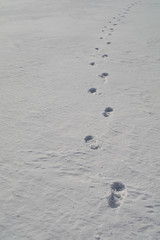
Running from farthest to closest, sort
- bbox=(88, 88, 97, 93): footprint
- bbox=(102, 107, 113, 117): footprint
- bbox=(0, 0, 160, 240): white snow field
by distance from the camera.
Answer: bbox=(88, 88, 97, 93): footprint
bbox=(102, 107, 113, 117): footprint
bbox=(0, 0, 160, 240): white snow field

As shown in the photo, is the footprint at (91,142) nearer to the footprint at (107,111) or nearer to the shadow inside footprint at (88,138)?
the shadow inside footprint at (88,138)

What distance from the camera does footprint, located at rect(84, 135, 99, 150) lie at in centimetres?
192

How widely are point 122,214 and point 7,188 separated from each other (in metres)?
0.78

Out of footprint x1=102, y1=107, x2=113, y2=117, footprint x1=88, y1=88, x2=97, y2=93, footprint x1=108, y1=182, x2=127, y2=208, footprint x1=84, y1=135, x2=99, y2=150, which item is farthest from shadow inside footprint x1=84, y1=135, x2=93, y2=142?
footprint x1=88, y1=88, x2=97, y2=93

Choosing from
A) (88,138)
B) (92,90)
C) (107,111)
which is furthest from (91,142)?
(92,90)

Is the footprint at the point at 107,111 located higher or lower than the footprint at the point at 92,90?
lower

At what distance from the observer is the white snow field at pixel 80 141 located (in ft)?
4.55

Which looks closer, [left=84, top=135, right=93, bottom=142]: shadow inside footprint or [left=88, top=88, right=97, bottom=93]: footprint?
[left=84, top=135, right=93, bottom=142]: shadow inside footprint

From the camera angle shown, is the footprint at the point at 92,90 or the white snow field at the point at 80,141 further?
the footprint at the point at 92,90

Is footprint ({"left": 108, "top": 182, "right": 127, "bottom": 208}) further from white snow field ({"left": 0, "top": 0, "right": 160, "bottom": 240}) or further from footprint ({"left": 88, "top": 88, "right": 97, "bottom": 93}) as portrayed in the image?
footprint ({"left": 88, "top": 88, "right": 97, "bottom": 93})

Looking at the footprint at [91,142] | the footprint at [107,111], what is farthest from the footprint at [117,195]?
the footprint at [107,111]

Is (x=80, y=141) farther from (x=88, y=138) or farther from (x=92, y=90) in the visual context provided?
(x=92, y=90)

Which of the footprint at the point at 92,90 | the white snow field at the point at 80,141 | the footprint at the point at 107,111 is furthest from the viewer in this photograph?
the footprint at the point at 92,90

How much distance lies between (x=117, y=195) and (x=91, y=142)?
1.91 feet
